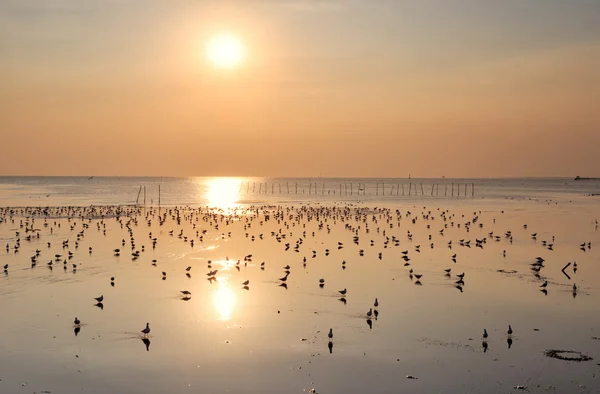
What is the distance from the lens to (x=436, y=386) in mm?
22984

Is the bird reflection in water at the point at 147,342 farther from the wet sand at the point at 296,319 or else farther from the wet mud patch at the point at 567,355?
the wet mud patch at the point at 567,355

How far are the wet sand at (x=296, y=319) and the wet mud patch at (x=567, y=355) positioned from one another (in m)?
0.46

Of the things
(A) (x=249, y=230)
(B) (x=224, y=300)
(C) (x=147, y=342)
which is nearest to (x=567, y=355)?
(C) (x=147, y=342)

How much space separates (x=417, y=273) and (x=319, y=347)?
2154 centimetres

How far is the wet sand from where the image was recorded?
23.9 meters

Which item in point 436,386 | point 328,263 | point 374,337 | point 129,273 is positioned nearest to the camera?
point 436,386

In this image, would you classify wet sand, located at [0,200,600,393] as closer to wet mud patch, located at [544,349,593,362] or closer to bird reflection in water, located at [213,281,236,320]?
bird reflection in water, located at [213,281,236,320]

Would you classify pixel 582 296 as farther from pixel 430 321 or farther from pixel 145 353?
pixel 145 353

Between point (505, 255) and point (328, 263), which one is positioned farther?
point (505, 255)

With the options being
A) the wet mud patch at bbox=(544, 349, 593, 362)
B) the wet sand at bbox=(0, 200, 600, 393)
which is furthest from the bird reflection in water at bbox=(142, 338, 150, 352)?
the wet mud patch at bbox=(544, 349, 593, 362)

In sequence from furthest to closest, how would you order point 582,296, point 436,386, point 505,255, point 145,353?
point 505,255 < point 582,296 < point 145,353 < point 436,386

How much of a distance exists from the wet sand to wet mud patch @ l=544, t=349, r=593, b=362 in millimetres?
457

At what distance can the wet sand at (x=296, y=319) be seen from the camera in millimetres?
23906

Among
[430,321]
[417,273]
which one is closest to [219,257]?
[417,273]
